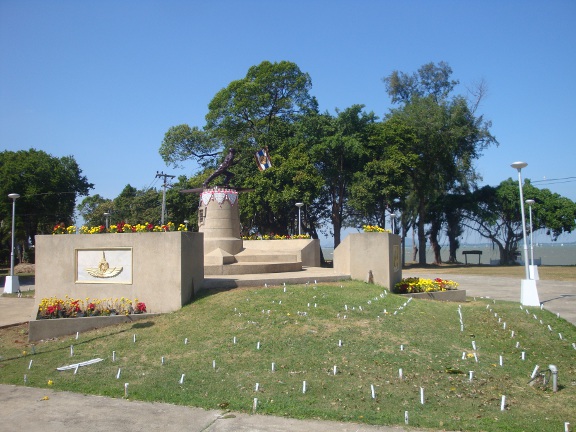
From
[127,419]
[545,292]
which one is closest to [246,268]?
[127,419]

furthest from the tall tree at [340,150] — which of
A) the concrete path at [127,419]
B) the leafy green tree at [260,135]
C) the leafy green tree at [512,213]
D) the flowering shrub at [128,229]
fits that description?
the concrete path at [127,419]

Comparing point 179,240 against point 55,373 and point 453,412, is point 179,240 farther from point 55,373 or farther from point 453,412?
point 453,412

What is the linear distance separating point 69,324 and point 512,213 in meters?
40.6

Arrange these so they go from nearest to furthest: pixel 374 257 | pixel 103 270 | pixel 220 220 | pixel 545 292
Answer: pixel 103 270, pixel 374 257, pixel 545 292, pixel 220 220

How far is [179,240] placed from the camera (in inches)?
493

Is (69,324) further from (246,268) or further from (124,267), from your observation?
(246,268)

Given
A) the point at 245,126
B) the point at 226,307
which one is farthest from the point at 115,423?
the point at 245,126

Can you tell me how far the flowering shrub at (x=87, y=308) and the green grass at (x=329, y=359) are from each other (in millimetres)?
794

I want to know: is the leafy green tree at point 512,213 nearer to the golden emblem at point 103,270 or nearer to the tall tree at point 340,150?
the tall tree at point 340,150

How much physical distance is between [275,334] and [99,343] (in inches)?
148

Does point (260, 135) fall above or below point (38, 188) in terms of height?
above

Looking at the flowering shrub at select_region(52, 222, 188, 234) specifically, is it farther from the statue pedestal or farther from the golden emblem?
the statue pedestal

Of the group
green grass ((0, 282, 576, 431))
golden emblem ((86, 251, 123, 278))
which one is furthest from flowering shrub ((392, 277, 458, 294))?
→ golden emblem ((86, 251, 123, 278))

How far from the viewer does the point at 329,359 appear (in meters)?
8.50
